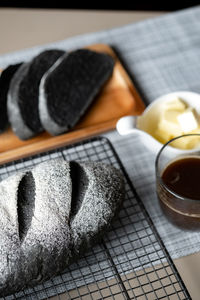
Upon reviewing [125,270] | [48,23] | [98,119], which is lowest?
[125,270]

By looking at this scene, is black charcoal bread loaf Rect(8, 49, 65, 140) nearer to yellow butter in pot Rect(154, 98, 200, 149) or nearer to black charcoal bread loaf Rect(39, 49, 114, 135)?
black charcoal bread loaf Rect(39, 49, 114, 135)

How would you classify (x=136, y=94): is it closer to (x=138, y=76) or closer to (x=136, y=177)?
(x=138, y=76)

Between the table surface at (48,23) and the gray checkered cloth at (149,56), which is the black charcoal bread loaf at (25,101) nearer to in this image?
the gray checkered cloth at (149,56)

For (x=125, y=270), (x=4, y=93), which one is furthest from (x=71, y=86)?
(x=125, y=270)

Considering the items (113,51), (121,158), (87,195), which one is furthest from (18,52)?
(87,195)

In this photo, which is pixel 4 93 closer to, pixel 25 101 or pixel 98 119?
pixel 25 101

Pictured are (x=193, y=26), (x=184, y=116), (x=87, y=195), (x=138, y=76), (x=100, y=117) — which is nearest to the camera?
(x=87, y=195)
